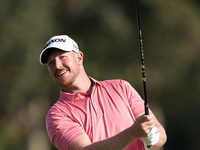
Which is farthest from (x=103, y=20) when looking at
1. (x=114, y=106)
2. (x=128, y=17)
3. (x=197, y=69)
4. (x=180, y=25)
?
(x=114, y=106)

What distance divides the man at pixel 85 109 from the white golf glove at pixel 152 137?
0.02 metres

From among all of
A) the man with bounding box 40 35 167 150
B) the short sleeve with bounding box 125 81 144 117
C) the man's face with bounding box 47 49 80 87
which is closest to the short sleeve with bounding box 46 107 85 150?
the man with bounding box 40 35 167 150

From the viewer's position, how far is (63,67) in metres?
2.92

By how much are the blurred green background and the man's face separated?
7.42m

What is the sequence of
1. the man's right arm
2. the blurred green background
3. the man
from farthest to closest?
the blurred green background < the man < the man's right arm

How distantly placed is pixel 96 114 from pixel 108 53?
305 inches

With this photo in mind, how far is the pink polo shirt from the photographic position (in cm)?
278

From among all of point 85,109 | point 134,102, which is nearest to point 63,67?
point 85,109

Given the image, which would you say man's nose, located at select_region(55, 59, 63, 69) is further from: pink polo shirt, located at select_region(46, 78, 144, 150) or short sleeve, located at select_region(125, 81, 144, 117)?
short sleeve, located at select_region(125, 81, 144, 117)

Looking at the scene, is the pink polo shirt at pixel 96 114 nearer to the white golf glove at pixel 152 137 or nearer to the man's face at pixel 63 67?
the man's face at pixel 63 67

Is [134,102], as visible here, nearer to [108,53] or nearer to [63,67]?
[63,67]

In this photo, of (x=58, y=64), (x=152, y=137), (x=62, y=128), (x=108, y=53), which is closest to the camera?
(x=152, y=137)

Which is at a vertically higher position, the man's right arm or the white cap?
the white cap

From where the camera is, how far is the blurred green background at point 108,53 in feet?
34.8
